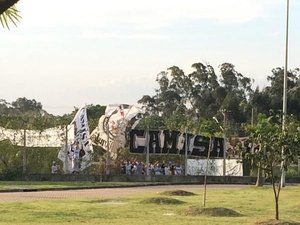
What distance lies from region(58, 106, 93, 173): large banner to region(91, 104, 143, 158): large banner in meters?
0.80

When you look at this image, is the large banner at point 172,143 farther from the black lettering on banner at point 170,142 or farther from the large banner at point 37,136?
the large banner at point 37,136

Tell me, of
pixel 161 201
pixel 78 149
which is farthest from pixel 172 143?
pixel 161 201

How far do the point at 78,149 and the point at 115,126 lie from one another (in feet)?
9.30

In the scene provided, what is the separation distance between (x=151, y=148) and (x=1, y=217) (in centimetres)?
2429

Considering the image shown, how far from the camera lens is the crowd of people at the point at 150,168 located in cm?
4003

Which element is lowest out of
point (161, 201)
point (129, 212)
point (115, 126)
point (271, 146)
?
point (129, 212)

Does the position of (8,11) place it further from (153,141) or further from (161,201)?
(153,141)

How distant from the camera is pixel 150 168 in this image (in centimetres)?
4059

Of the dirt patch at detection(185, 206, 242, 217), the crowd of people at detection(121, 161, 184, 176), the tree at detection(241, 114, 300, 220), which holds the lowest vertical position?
the dirt patch at detection(185, 206, 242, 217)

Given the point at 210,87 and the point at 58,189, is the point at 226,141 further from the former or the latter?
the point at 210,87

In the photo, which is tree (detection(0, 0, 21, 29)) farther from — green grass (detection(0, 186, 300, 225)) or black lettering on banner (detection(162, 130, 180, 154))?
black lettering on banner (detection(162, 130, 180, 154))

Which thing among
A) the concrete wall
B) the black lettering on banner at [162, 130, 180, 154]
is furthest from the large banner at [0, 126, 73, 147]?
the black lettering on banner at [162, 130, 180, 154]

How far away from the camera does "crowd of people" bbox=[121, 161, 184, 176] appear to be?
40.0 meters

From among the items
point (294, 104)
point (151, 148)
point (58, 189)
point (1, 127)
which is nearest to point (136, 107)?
point (151, 148)
